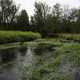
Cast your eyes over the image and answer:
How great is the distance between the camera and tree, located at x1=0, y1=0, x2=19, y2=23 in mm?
60375

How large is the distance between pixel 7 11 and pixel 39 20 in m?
10.5

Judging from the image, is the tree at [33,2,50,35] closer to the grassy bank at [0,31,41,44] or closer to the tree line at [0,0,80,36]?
the tree line at [0,0,80,36]

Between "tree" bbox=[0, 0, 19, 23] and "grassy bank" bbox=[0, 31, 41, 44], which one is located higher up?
"tree" bbox=[0, 0, 19, 23]

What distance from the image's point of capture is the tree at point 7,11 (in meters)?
60.4

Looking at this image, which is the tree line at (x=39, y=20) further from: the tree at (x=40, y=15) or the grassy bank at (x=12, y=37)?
the grassy bank at (x=12, y=37)

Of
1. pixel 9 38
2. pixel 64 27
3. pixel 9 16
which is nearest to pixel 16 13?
pixel 9 16

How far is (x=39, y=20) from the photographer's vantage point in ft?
212

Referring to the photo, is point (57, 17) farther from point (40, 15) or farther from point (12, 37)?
point (12, 37)

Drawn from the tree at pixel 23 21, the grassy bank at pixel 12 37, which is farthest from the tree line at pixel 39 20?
the grassy bank at pixel 12 37

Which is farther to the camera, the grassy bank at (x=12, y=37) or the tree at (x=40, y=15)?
the tree at (x=40, y=15)

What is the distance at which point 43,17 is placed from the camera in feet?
219

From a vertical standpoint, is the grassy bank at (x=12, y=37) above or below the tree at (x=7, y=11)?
below

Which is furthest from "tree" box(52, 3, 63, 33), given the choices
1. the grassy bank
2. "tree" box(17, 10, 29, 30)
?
the grassy bank

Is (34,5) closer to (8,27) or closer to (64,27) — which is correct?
(64,27)
